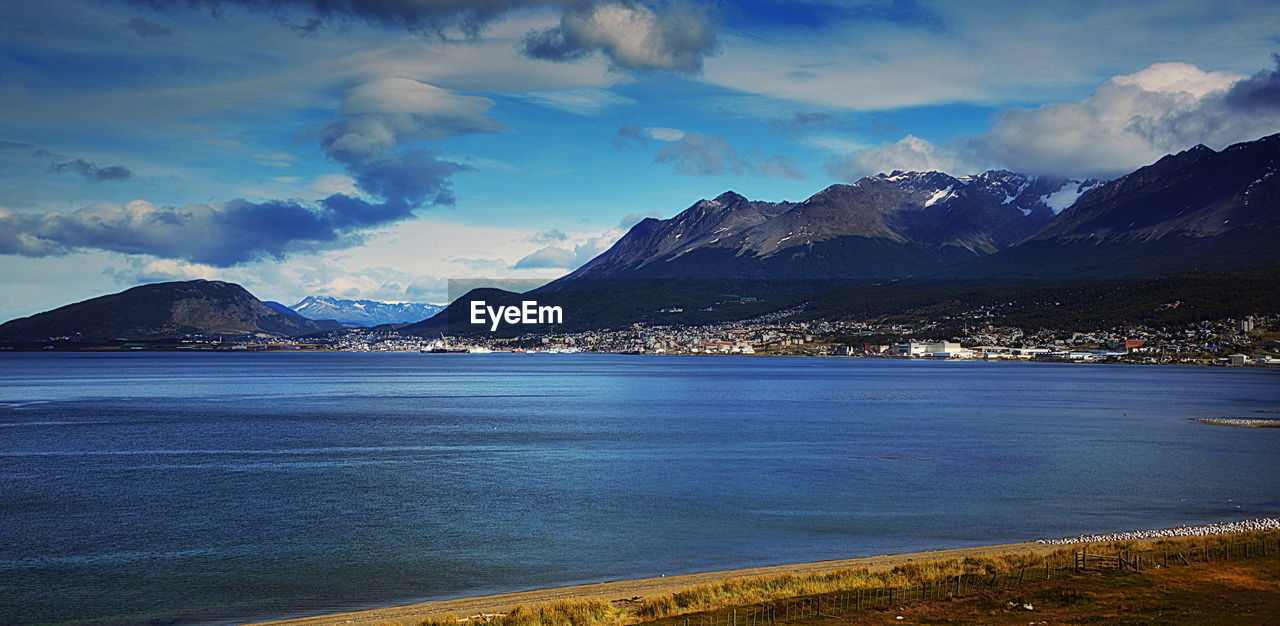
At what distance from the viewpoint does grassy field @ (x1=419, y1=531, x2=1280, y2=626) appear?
2077 cm

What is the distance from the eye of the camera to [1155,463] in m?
54.1

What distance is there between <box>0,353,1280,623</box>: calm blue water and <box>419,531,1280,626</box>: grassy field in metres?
6.05

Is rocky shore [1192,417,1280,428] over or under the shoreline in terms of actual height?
under

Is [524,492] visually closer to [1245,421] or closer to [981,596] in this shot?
[981,596]

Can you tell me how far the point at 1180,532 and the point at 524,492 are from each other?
26976 mm

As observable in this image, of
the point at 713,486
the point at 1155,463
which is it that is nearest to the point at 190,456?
the point at 713,486

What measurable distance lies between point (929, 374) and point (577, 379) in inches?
2674

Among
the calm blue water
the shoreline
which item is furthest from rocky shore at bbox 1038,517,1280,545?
the calm blue water

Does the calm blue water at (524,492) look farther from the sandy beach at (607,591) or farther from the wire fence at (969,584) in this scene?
the wire fence at (969,584)

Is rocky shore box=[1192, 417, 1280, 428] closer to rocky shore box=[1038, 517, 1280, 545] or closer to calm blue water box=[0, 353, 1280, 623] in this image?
calm blue water box=[0, 353, 1280, 623]

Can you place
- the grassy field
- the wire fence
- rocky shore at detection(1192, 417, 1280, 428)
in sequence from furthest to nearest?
rocky shore at detection(1192, 417, 1280, 428), the wire fence, the grassy field

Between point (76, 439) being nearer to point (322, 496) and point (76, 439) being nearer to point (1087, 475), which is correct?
point (322, 496)

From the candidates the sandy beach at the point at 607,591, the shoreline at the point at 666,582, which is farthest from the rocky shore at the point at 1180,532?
the sandy beach at the point at 607,591

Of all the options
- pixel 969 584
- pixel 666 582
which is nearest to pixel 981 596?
pixel 969 584
